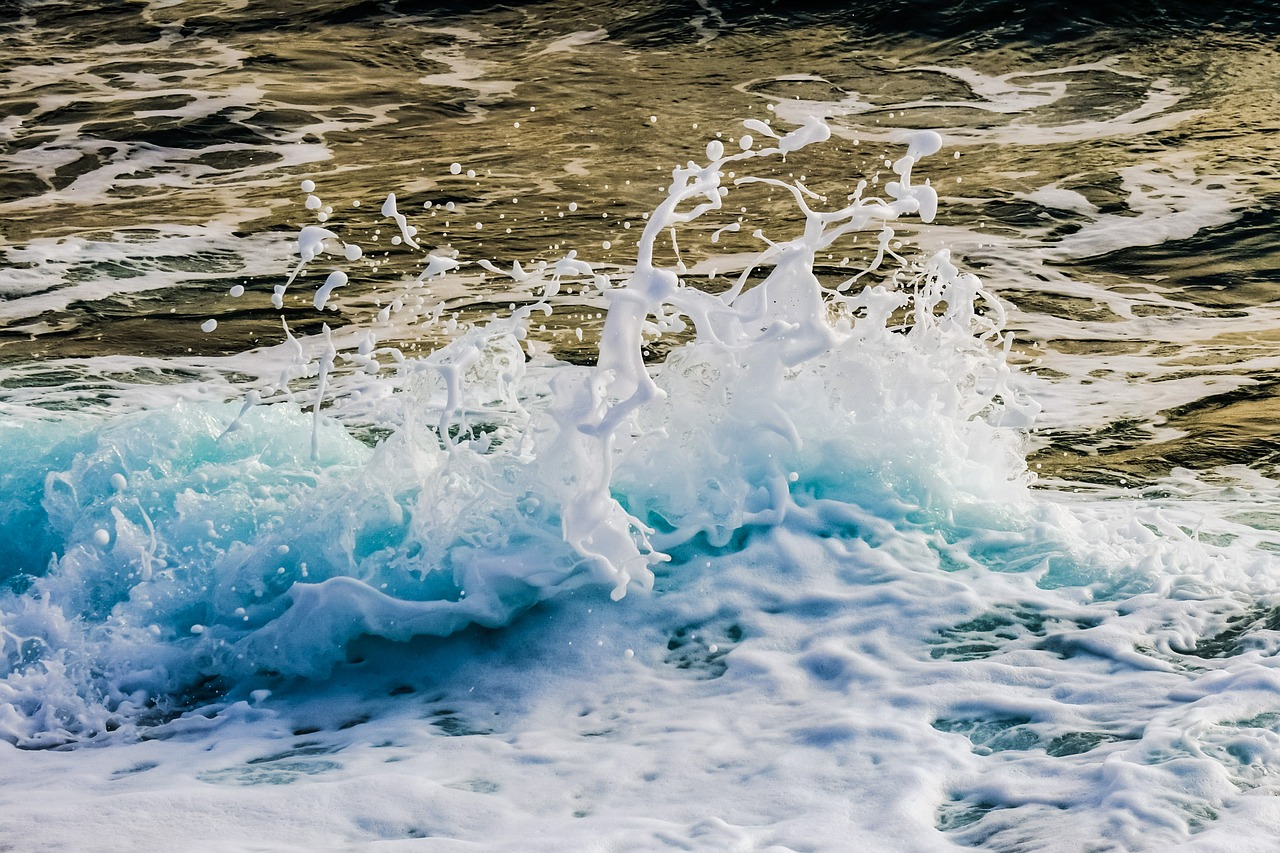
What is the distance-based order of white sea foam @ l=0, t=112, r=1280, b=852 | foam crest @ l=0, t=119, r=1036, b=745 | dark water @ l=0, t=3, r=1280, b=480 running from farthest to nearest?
dark water @ l=0, t=3, r=1280, b=480
foam crest @ l=0, t=119, r=1036, b=745
white sea foam @ l=0, t=112, r=1280, b=852

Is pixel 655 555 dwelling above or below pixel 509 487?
below

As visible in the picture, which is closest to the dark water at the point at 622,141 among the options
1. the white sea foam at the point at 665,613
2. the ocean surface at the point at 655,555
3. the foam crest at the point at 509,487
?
the ocean surface at the point at 655,555

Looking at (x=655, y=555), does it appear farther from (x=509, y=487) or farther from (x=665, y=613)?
(x=509, y=487)

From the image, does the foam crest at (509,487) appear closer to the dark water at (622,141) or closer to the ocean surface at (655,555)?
the ocean surface at (655,555)

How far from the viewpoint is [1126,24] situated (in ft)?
48.5

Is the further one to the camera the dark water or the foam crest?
the dark water

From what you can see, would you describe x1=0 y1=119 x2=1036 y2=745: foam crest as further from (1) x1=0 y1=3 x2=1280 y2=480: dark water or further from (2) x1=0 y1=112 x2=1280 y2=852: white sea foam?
(1) x1=0 y1=3 x2=1280 y2=480: dark water

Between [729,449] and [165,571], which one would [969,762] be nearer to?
[729,449]

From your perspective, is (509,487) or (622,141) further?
(622,141)

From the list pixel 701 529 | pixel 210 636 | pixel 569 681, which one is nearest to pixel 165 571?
pixel 210 636

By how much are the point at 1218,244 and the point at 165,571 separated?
7657 millimetres

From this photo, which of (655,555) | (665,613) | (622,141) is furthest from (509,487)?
(622,141)

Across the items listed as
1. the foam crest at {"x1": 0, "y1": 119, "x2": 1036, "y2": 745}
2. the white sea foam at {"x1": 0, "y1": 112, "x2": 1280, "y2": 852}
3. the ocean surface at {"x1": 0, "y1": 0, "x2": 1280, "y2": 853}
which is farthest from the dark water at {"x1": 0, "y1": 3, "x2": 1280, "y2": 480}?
the white sea foam at {"x1": 0, "y1": 112, "x2": 1280, "y2": 852}

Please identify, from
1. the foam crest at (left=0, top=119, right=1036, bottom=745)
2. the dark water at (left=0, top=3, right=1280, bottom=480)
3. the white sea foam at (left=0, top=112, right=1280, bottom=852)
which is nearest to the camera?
the white sea foam at (left=0, top=112, right=1280, bottom=852)
